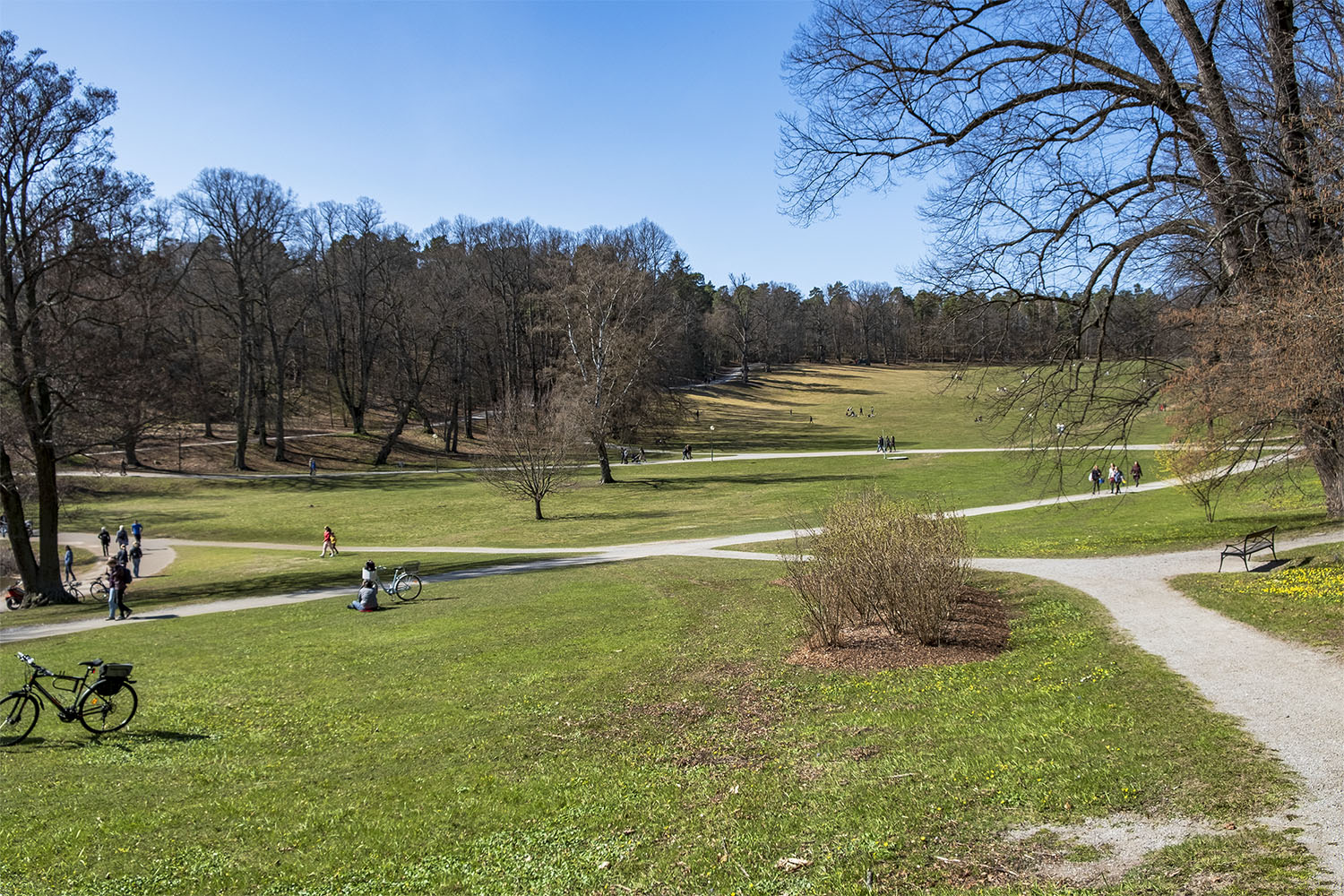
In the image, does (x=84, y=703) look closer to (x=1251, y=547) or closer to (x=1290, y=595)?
(x=1290, y=595)

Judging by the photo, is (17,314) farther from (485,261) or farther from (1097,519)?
(485,261)

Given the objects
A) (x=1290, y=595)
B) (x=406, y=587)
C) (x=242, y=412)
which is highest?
(x=242, y=412)

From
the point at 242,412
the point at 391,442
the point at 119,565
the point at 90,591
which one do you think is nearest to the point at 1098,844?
the point at 119,565

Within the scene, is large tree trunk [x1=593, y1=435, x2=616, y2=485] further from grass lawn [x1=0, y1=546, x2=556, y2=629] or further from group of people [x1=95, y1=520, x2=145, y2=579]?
group of people [x1=95, y1=520, x2=145, y2=579]

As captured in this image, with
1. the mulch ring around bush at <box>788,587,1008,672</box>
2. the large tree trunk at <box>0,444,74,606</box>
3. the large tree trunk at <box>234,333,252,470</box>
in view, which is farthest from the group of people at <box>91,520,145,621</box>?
the mulch ring around bush at <box>788,587,1008,672</box>

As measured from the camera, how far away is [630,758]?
29.9 feet

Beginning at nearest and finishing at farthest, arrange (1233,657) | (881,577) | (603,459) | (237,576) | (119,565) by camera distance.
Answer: (1233,657) < (881,577) < (119,565) < (237,576) < (603,459)

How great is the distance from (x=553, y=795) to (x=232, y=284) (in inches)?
2834

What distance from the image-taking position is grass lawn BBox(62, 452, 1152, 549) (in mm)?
38125

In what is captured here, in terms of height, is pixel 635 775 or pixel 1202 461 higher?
pixel 1202 461

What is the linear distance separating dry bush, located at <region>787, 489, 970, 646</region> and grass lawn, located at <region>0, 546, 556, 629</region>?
1395 centimetres

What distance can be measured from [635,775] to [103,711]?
740cm

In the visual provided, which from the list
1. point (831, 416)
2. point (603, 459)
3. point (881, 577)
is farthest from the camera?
point (831, 416)

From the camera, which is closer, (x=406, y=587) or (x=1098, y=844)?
(x=1098, y=844)
